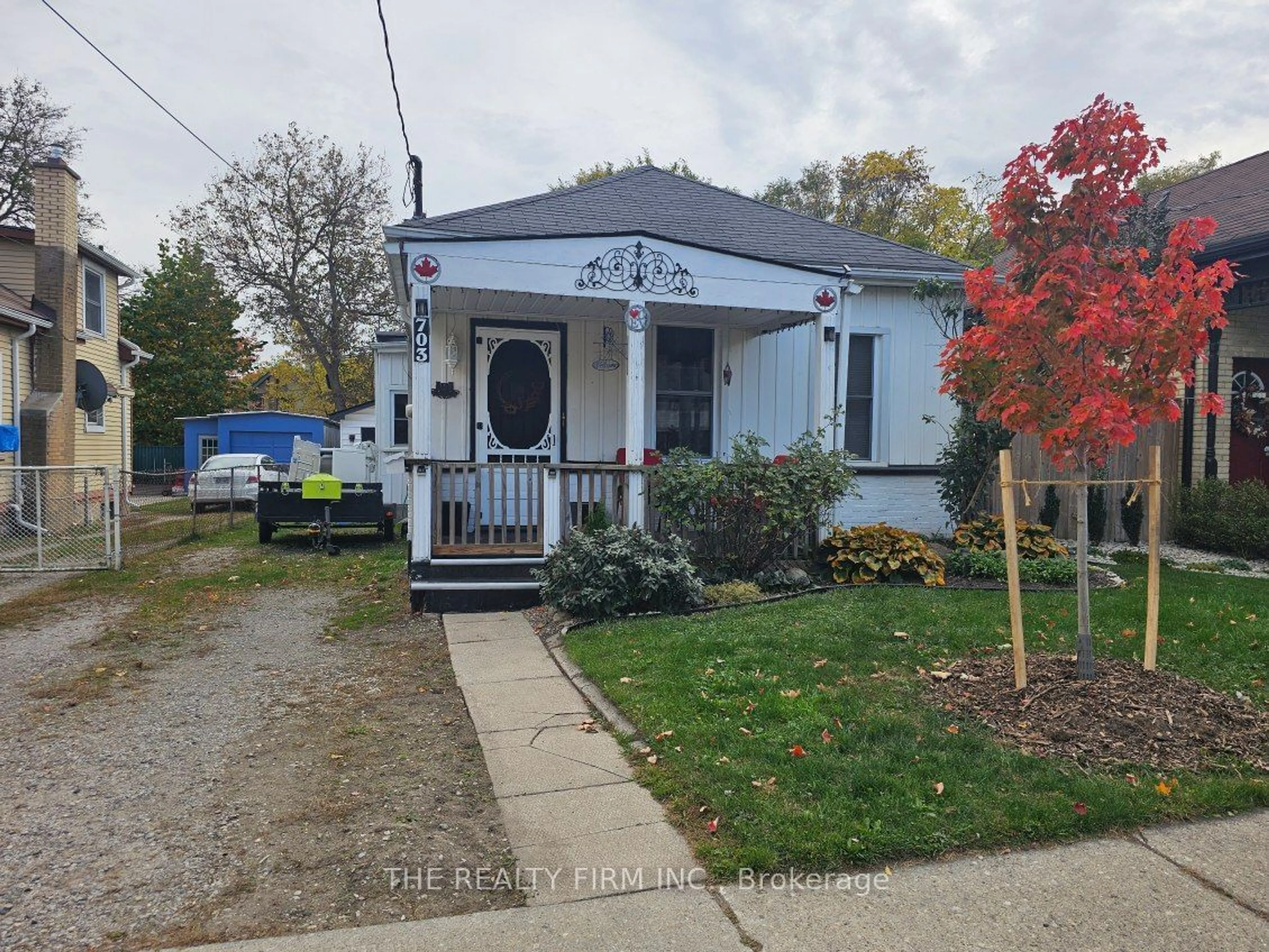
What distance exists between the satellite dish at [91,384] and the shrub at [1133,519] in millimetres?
16243

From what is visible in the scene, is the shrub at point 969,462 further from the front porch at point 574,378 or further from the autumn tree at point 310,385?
the autumn tree at point 310,385

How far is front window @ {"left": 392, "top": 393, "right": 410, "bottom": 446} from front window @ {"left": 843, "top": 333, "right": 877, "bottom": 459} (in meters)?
8.86

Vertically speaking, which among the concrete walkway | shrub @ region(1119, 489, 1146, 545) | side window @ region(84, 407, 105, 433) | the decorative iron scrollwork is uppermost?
the decorative iron scrollwork

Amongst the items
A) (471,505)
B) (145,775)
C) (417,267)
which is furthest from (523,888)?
(471,505)

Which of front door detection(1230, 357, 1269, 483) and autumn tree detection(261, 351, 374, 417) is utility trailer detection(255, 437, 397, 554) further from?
autumn tree detection(261, 351, 374, 417)

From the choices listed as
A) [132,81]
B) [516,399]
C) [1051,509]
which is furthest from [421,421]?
[1051,509]

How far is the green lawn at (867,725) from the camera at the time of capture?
3078 millimetres

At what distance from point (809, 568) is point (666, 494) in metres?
1.80

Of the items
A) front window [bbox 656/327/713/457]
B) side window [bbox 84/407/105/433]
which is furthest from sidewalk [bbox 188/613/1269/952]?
side window [bbox 84/407/105/433]

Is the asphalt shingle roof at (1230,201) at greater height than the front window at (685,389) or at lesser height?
greater

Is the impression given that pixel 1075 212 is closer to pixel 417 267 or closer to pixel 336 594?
pixel 417 267

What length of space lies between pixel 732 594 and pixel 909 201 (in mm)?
26485

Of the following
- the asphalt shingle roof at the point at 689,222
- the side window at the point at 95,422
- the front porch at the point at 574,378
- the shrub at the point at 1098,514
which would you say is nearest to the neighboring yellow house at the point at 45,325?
the side window at the point at 95,422

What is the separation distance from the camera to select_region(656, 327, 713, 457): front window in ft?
32.2
